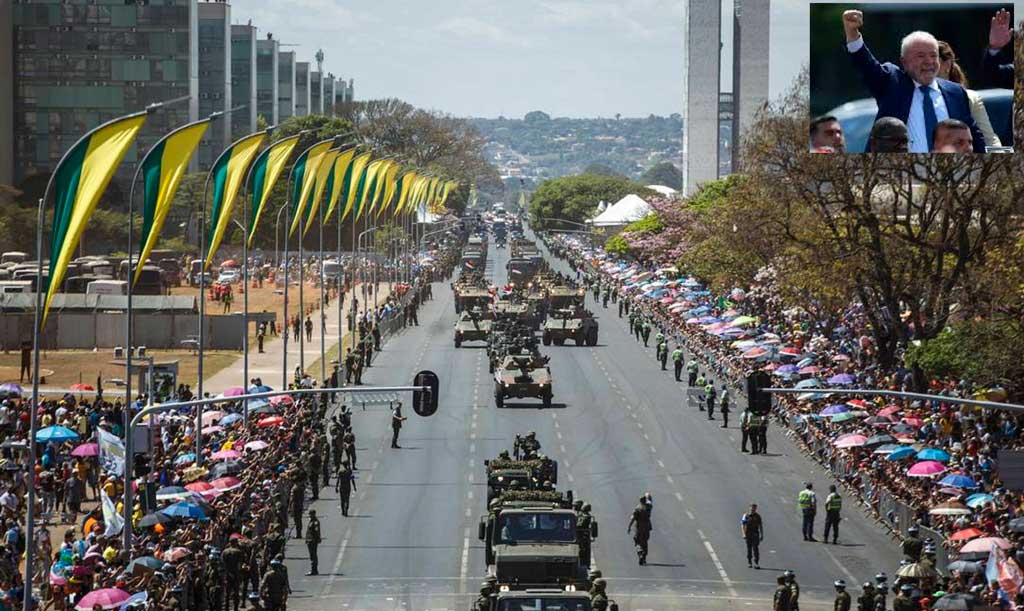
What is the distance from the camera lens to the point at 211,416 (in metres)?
58.2

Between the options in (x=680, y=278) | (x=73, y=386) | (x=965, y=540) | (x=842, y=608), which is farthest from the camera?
(x=680, y=278)

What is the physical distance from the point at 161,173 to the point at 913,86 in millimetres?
29092

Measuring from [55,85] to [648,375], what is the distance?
10007 centimetres

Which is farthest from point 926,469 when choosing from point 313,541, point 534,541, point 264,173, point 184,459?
point 264,173

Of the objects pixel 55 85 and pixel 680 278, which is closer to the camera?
pixel 680 278

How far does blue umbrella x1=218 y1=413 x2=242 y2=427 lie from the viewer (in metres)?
55.5

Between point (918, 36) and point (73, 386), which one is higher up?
point (918, 36)

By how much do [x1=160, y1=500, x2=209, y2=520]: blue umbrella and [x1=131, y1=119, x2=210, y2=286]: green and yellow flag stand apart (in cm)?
503

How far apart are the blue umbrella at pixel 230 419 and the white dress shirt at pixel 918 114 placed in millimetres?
22045

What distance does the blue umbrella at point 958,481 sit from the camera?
43.0 meters

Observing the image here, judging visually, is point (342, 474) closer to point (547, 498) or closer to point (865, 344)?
point (547, 498)

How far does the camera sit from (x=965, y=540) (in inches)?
1492

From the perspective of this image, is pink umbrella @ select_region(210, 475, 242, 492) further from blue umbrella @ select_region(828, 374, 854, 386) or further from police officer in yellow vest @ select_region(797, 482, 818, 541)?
blue umbrella @ select_region(828, 374, 854, 386)

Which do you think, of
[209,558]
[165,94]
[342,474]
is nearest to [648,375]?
[342,474]
